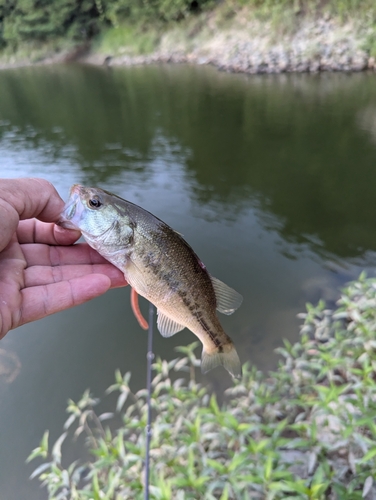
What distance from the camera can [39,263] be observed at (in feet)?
8.87

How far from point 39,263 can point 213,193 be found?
7551 millimetres

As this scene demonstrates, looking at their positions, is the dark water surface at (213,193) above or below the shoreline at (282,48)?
below

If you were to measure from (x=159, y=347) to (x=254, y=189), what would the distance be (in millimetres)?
6116

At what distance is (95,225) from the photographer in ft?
7.38

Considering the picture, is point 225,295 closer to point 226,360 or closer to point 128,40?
point 226,360

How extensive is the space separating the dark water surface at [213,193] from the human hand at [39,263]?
2538 mm

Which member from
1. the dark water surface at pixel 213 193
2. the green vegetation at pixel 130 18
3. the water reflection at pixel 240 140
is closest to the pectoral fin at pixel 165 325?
the dark water surface at pixel 213 193

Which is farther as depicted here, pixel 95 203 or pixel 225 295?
pixel 225 295

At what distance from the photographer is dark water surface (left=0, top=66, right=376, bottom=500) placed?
16.2 feet

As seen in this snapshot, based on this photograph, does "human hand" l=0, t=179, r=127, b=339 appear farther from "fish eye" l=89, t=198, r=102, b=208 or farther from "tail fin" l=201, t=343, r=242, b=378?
"tail fin" l=201, t=343, r=242, b=378

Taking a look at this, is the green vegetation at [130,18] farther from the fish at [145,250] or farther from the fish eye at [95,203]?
the fish eye at [95,203]

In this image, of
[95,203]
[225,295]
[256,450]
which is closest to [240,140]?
[225,295]

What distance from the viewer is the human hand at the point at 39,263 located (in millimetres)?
2301

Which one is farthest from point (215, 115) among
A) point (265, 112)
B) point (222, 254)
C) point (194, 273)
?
point (194, 273)
